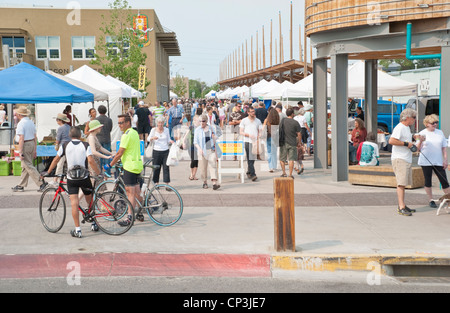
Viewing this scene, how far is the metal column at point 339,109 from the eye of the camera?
13188mm

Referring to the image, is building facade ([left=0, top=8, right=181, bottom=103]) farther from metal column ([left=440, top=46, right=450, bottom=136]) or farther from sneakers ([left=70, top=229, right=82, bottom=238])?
sneakers ([left=70, top=229, right=82, bottom=238])

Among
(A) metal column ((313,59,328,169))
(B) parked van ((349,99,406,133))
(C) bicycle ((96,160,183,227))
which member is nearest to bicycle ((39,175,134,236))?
(C) bicycle ((96,160,183,227))

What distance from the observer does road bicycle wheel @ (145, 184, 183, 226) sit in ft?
29.1

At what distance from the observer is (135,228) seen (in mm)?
8938

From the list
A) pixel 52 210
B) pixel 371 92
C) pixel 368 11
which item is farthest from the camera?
pixel 371 92

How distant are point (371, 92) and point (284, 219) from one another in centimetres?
1210

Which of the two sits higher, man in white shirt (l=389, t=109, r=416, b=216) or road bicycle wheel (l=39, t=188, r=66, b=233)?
man in white shirt (l=389, t=109, r=416, b=216)

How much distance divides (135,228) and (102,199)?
2.77 feet

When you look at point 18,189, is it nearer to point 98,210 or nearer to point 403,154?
point 98,210

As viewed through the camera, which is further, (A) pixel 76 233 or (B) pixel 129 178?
(B) pixel 129 178

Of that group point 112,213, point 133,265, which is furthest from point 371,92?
point 133,265

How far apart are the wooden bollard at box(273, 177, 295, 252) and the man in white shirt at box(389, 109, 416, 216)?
3.01 meters

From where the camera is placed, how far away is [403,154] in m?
9.63

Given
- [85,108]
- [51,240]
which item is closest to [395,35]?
[51,240]
